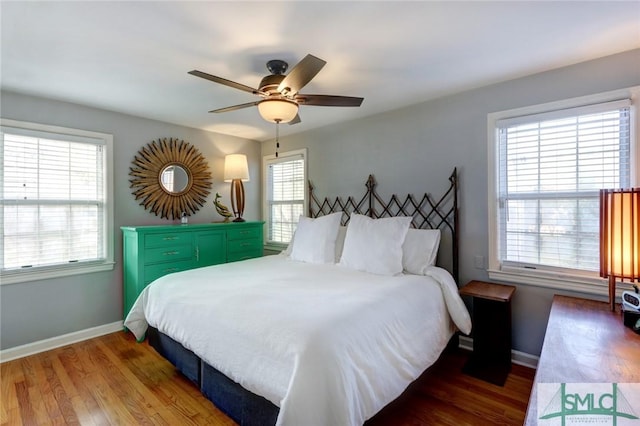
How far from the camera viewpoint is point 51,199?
9.81 ft

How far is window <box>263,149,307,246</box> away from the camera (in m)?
4.36

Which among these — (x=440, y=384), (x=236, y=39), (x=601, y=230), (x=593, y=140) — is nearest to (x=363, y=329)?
(x=440, y=384)

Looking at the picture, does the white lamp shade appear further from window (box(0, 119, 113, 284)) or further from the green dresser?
window (box(0, 119, 113, 284))

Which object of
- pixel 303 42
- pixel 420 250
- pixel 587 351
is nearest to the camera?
pixel 587 351

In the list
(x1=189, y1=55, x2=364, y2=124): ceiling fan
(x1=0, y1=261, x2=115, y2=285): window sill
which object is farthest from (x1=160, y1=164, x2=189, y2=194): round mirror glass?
(x1=189, y1=55, x2=364, y2=124): ceiling fan

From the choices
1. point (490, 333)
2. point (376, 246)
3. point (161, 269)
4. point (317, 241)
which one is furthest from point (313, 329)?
point (161, 269)

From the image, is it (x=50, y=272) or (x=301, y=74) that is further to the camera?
(x=50, y=272)

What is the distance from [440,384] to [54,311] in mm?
3687

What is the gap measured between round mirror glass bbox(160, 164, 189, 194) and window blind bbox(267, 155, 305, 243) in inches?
51.7

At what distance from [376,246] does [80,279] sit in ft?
10.2

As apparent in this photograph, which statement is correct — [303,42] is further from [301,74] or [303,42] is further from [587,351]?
[587,351]

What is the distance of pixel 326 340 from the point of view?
1.43 meters

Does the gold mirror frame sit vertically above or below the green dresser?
above

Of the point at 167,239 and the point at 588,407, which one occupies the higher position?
the point at 167,239
